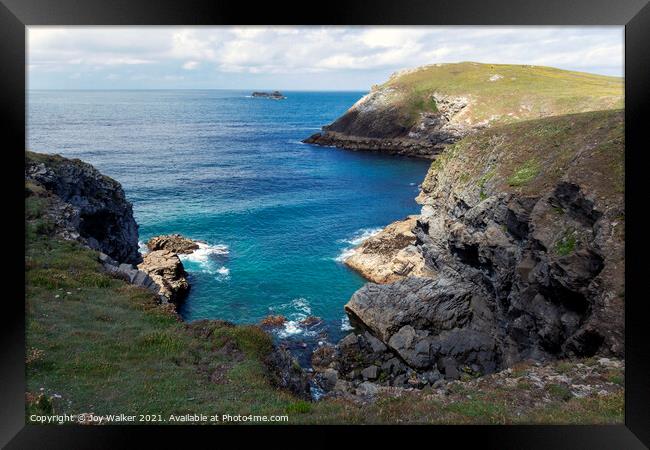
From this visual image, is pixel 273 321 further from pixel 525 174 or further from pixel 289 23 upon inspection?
pixel 289 23

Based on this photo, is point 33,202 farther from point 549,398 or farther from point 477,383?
point 549,398

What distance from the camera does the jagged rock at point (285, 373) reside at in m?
16.9

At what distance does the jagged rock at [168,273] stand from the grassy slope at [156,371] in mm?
17082

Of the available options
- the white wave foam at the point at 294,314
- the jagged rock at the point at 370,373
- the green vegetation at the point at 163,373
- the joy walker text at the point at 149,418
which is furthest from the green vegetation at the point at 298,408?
the white wave foam at the point at 294,314

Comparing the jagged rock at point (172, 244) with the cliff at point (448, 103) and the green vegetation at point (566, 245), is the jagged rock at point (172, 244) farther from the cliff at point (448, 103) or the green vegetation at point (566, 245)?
the cliff at point (448, 103)

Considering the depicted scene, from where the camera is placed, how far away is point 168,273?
40.8 metres

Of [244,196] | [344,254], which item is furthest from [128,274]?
[244,196]

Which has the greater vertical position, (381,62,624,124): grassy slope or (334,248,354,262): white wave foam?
(381,62,624,124): grassy slope

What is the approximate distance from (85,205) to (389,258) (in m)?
28.1

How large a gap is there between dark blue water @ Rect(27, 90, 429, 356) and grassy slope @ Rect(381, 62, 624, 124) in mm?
20944

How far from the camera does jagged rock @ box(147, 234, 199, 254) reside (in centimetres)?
4888

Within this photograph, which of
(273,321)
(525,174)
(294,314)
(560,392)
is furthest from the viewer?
(294,314)

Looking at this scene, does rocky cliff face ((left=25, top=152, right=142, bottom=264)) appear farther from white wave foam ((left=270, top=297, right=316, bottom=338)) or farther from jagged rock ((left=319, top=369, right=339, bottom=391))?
jagged rock ((left=319, top=369, right=339, bottom=391))

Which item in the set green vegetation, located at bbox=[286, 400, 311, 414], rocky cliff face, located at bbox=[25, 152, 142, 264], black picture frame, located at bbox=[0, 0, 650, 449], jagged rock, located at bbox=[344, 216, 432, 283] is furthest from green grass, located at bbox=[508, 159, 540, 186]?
rocky cliff face, located at bbox=[25, 152, 142, 264]
